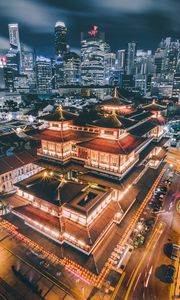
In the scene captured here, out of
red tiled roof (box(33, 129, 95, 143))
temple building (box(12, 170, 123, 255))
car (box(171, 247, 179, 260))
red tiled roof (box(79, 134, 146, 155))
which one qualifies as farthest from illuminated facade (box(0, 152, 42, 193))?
Result: car (box(171, 247, 179, 260))

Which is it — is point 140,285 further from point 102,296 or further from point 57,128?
point 57,128

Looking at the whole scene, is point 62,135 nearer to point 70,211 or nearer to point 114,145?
point 114,145

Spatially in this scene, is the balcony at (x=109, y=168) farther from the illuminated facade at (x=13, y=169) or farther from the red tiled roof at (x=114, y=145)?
the illuminated facade at (x=13, y=169)

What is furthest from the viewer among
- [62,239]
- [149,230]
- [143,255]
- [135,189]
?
[135,189]

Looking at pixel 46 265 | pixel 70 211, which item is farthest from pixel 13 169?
pixel 46 265

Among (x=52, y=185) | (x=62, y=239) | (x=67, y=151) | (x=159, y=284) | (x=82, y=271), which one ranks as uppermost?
(x=67, y=151)

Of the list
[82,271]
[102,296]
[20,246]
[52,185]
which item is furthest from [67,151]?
[102,296]
